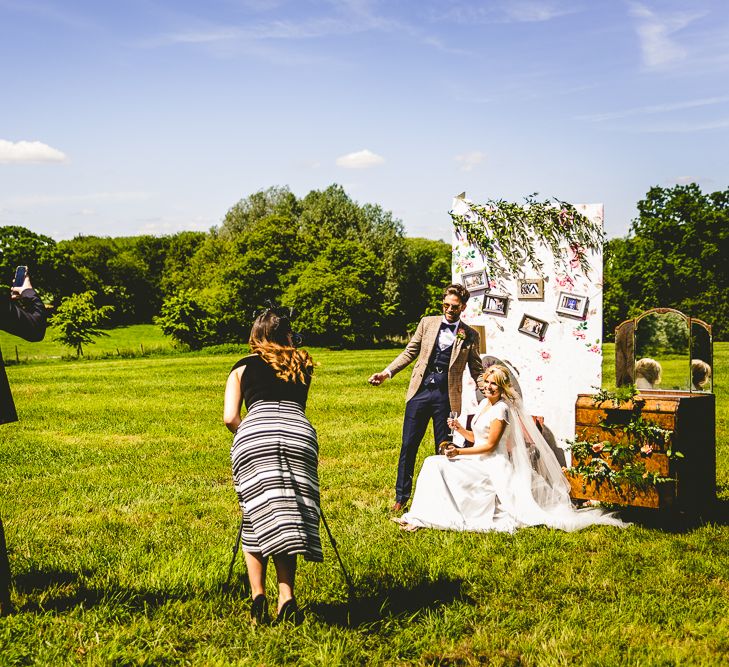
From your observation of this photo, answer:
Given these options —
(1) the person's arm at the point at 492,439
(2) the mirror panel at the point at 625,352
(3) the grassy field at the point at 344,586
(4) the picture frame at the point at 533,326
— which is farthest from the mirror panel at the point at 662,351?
(1) the person's arm at the point at 492,439

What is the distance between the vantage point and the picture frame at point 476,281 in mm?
9797

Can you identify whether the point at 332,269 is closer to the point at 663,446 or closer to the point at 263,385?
the point at 663,446

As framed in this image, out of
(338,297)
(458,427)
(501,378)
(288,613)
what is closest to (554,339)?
(501,378)

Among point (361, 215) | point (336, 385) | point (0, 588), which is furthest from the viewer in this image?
point (361, 215)

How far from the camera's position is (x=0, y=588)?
4820mm

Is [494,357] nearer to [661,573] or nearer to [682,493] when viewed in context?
[682,493]

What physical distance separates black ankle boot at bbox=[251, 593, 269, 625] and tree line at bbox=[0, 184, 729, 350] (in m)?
41.0

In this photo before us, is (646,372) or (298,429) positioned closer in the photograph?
(298,429)

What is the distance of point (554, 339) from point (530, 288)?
0.73 metres

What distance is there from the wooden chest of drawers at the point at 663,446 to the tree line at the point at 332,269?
3810 centimetres

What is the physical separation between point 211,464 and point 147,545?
4216mm

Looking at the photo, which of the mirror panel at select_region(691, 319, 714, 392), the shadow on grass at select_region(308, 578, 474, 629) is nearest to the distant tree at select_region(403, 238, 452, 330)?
the mirror panel at select_region(691, 319, 714, 392)

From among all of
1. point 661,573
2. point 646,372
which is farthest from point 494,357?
point 661,573

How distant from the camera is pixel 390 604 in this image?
5387 mm
